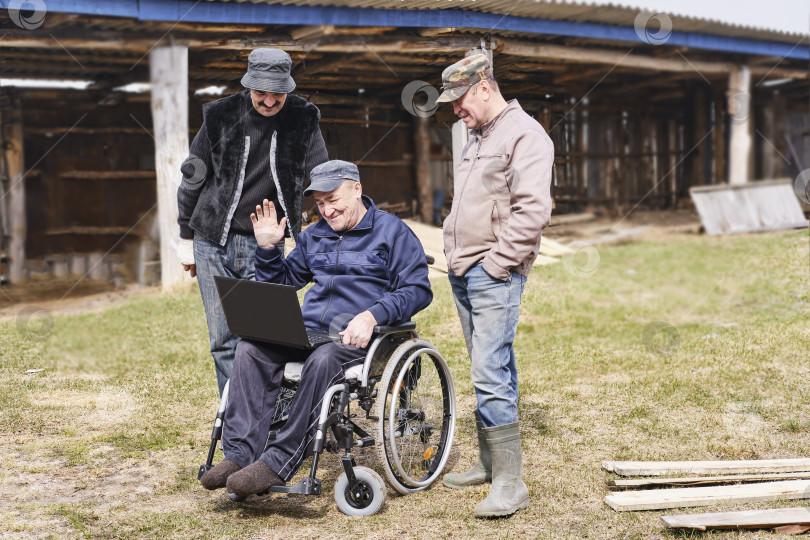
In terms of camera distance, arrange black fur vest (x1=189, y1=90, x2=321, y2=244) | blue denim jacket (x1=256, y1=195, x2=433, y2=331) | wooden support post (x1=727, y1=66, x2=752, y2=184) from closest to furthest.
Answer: blue denim jacket (x1=256, y1=195, x2=433, y2=331) < black fur vest (x1=189, y1=90, x2=321, y2=244) < wooden support post (x1=727, y1=66, x2=752, y2=184)

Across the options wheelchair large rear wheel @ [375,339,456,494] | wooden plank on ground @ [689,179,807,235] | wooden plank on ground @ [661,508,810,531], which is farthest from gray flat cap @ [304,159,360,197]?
wooden plank on ground @ [689,179,807,235]

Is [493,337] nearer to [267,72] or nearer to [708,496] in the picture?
[708,496]

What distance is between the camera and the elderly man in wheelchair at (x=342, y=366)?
3574mm

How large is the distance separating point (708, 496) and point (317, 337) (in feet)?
5.96

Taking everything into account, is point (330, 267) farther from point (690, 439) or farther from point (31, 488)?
point (690, 439)

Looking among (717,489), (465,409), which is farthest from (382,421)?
(465,409)

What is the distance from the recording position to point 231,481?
343cm

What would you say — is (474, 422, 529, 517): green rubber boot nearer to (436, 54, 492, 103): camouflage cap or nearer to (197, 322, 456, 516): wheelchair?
(197, 322, 456, 516): wheelchair

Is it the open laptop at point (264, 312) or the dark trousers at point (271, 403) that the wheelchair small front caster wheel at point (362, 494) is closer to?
the dark trousers at point (271, 403)

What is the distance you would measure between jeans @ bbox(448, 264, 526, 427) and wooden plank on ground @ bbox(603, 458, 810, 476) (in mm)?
745

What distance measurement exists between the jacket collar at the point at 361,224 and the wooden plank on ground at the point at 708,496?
1.61m

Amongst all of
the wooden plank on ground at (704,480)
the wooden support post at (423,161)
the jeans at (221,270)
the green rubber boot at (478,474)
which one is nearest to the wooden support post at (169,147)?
the wooden support post at (423,161)

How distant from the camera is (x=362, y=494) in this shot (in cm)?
373

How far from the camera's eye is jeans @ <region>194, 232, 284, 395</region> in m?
4.34
